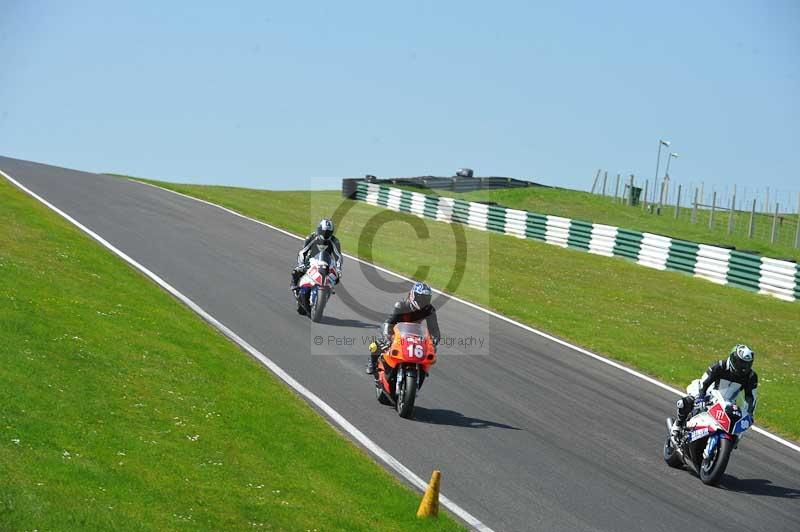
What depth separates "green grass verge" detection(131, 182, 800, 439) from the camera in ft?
66.6

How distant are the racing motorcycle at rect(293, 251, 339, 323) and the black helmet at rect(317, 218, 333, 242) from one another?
34 centimetres

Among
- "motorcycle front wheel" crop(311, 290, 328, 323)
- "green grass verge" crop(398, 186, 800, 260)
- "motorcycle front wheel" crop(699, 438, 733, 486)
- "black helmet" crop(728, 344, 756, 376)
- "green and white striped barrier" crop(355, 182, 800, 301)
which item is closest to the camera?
"motorcycle front wheel" crop(699, 438, 733, 486)

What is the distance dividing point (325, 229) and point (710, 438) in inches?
385

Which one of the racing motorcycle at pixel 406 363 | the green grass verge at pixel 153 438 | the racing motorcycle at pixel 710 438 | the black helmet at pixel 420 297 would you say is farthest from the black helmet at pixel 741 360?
the green grass verge at pixel 153 438

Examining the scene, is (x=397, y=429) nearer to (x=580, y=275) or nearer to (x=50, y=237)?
(x=50, y=237)

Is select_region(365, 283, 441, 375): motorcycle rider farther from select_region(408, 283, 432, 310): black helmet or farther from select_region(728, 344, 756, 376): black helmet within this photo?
select_region(728, 344, 756, 376): black helmet

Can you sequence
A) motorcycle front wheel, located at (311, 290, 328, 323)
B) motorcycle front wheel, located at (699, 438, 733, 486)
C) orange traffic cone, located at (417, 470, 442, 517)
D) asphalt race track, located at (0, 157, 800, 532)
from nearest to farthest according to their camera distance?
1. orange traffic cone, located at (417, 470, 442, 517)
2. asphalt race track, located at (0, 157, 800, 532)
3. motorcycle front wheel, located at (699, 438, 733, 486)
4. motorcycle front wheel, located at (311, 290, 328, 323)

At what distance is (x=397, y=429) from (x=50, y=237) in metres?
13.3

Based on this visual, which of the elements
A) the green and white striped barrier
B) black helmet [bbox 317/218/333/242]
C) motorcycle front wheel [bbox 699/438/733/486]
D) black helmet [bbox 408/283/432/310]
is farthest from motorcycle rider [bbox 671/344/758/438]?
the green and white striped barrier

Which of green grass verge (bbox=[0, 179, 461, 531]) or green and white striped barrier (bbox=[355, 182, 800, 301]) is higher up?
green and white striped barrier (bbox=[355, 182, 800, 301])

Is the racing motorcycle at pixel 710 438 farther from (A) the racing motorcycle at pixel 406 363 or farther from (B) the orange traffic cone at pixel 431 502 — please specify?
(B) the orange traffic cone at pixel 431 502

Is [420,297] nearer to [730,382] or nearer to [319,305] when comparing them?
[730,382]

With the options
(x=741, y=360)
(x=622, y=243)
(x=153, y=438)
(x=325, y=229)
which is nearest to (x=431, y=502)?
(x=153, y=438)

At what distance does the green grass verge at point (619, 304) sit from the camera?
20.3m
